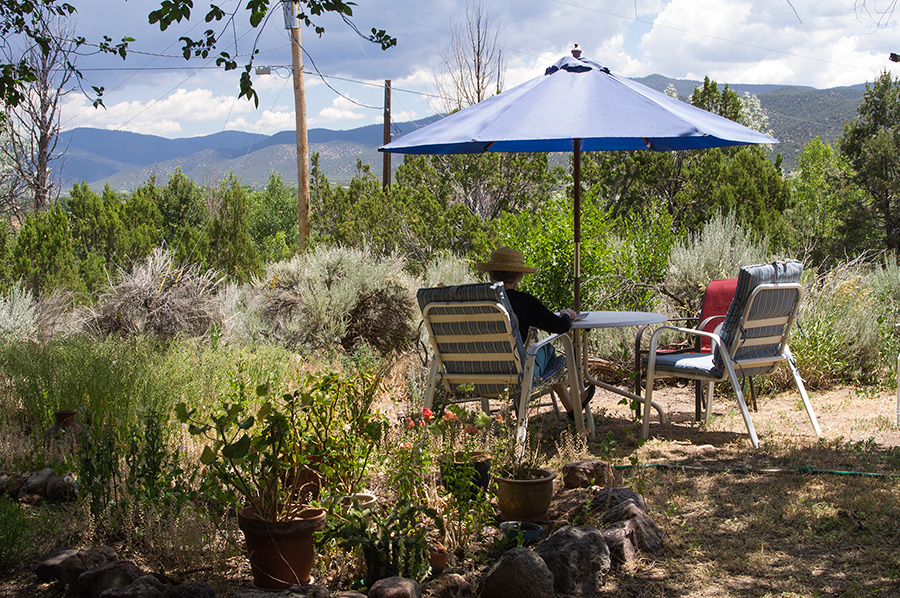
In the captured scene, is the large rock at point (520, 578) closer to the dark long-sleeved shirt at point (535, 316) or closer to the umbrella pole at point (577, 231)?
the dark long-sleeved shirt at point (535, 316)

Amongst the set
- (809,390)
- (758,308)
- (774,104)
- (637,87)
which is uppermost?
(774,104)

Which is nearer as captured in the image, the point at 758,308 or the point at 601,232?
the point at 758,308

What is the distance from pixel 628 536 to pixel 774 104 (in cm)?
8851

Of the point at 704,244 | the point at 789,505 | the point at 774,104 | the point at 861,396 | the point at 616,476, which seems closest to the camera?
the point at 789,505

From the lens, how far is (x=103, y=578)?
234 cm

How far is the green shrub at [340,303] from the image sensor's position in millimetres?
6988

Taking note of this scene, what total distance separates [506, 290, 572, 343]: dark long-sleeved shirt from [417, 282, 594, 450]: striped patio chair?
8cm

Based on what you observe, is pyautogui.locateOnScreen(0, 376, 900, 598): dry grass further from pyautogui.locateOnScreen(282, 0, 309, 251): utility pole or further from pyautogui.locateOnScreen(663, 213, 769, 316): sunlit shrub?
pyautogui.locateOnScreen(282, 0, 309, 251): utility pole

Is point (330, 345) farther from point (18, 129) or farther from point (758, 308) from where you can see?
point (18, 129)

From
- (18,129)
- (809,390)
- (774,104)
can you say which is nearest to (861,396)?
(809,390)

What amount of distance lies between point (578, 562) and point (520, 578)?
0.24 metres

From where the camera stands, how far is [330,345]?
682 cm

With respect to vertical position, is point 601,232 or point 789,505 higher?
point 601,232

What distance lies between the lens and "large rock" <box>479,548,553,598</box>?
7.81ft
